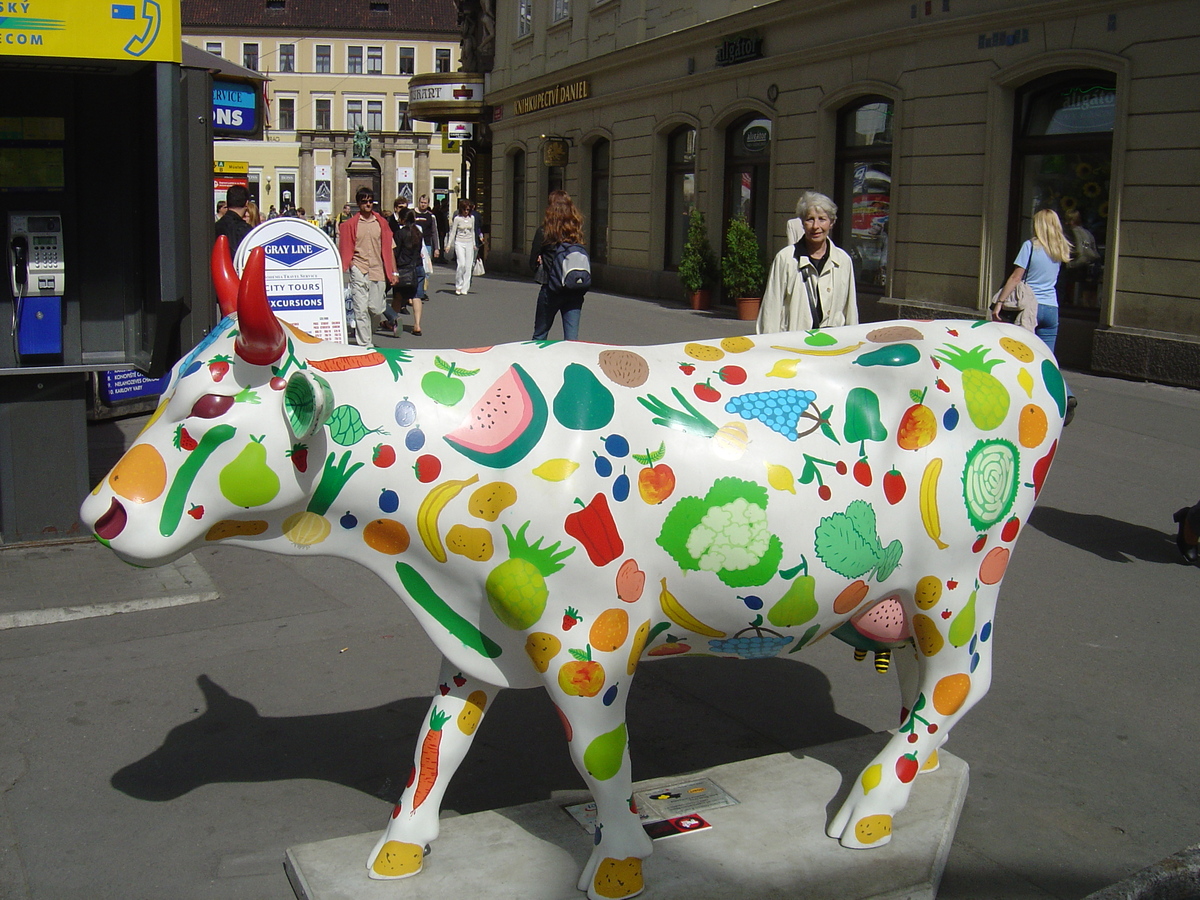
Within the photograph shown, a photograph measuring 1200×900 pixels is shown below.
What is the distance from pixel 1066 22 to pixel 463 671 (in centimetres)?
1188

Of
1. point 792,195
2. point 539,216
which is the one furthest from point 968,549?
point 539,216

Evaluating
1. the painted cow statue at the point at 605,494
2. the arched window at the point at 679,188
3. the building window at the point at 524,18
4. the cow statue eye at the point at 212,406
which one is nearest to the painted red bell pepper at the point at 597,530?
the painted cow statue at the point at 605,494

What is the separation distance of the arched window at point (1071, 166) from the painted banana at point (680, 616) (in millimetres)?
10638

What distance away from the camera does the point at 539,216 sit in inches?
1098

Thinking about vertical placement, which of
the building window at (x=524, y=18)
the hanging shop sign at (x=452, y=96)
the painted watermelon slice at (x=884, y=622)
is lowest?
the painted watermelon slice at (x=884, y=622)

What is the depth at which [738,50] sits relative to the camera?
1820 centimetres

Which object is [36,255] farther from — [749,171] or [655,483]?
[749,171]

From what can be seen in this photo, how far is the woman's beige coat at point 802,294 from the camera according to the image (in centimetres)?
592

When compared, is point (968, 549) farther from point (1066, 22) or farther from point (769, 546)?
point (1066, 22)

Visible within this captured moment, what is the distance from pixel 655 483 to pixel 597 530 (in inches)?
7.3

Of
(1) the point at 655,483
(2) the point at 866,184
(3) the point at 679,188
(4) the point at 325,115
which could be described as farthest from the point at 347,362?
(4) the point at 325,115

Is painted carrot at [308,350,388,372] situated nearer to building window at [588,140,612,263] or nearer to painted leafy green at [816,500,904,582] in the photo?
painted leafy green at [816,500,904,582]

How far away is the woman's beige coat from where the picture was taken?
592 cm

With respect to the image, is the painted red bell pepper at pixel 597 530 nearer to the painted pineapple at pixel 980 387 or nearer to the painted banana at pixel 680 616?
the painted banana at pixel 680 616
